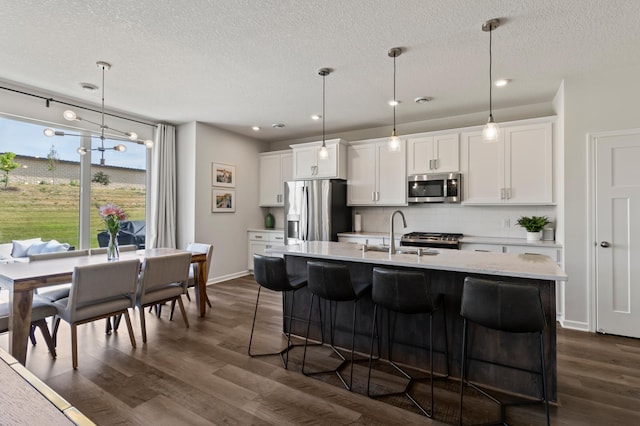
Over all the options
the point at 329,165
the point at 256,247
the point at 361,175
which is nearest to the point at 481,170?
the point at 361,175

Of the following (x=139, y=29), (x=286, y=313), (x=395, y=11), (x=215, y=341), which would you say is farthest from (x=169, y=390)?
(x=395, y=11)

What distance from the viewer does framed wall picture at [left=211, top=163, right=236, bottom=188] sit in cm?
559

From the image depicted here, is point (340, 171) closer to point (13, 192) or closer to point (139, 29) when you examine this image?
point (139, 29)

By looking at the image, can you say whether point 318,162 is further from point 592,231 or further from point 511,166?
point 592,231

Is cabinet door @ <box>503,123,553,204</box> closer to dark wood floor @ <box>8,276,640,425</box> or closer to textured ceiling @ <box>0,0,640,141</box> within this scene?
textured ceiling @ <box>0,0,640,141</box>

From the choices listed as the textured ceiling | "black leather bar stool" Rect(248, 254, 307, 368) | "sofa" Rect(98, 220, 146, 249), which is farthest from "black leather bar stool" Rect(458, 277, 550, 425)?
"sofa" Rect(98, 220, 146, 249)

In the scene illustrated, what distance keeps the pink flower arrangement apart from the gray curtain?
168cm

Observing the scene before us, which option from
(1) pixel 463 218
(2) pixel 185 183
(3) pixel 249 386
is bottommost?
(3) pixel 249 386

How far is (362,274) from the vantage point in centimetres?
287

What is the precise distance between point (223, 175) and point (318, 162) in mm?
1742

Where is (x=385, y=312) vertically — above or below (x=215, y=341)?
above

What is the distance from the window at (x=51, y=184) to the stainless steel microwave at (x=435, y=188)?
14.5 ft

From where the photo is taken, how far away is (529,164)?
4.08 meters

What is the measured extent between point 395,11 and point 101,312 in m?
3.41
